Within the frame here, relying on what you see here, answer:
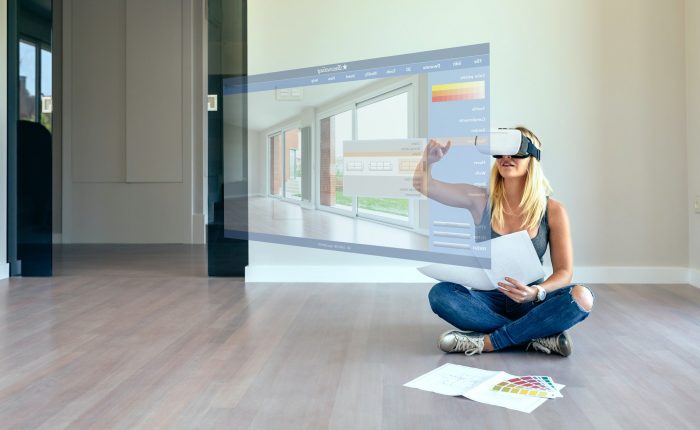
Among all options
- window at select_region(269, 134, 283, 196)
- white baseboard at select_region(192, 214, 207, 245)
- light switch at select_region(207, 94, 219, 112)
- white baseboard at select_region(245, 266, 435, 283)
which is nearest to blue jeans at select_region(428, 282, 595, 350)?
window at select_region(269, 134, 283, 196)

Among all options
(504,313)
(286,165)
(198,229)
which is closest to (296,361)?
(504,313)

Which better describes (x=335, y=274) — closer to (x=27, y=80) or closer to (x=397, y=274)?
(x=397, y=274)

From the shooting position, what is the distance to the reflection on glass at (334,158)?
3174 millimetres

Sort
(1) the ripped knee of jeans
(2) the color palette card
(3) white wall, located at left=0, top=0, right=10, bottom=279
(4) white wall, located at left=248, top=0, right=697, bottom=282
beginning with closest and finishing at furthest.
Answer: (2) the color palette card
(1) the ripped knee of jeans
(4) white wall, located at left=248, top=0, right=697, bottom=282
(3) white wall, located at left=0, top=0, right=10, bottom=279

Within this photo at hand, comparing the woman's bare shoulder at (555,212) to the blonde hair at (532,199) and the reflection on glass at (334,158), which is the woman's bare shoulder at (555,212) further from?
the reflection on glass at (334,158)

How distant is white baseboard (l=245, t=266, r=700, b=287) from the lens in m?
4.18

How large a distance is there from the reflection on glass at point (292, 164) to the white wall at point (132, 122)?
12.8ft

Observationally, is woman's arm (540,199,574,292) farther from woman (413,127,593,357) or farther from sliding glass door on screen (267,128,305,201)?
sliding glass door on screen (267,128,305,201)

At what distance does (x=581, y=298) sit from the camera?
7.51ft

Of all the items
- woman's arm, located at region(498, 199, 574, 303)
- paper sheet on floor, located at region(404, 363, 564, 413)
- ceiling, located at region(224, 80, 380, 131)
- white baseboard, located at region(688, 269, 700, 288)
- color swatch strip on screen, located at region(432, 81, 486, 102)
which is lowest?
paper sheet on floor, located at region(404, 363, 564, 413)

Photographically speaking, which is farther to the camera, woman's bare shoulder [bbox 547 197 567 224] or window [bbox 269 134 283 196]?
window [bbox 269 134 283 196]

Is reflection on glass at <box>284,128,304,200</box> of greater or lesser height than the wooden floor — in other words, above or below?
above

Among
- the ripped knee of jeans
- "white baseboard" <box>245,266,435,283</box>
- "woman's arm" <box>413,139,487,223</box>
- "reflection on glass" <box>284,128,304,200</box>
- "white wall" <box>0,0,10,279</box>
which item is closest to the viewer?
the ripped knee of jeans

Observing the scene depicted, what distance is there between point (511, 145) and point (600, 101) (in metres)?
2.10
